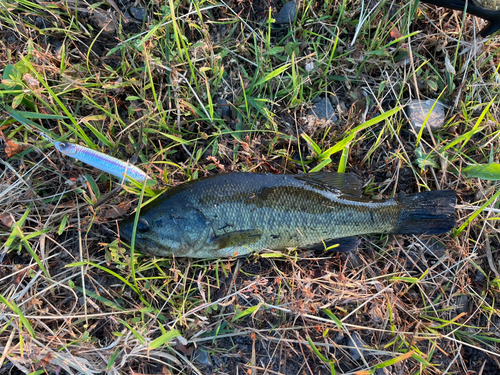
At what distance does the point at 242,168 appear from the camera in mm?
3393

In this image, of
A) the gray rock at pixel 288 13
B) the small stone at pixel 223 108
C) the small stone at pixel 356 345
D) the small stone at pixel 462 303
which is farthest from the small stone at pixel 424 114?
the small stone at pixel 356 345

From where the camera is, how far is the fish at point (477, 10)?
3.25 m

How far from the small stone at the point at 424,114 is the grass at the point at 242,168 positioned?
0.10 metres

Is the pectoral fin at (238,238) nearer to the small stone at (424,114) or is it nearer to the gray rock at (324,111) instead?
the gray rock at (324,111)

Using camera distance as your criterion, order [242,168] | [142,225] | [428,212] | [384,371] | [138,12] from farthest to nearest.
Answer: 1. [138,12]
2. [242,168]
3. [428,212]
4. [384,371]
5. [142,225]

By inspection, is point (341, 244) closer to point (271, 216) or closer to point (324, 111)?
point (271, 216)

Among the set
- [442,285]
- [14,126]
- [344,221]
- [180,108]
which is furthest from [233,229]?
[14,126]

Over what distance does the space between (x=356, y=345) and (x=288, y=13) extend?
3.72m

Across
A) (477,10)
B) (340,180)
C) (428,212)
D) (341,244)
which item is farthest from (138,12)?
(428,212)

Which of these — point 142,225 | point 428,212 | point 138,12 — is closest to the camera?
point 142,225

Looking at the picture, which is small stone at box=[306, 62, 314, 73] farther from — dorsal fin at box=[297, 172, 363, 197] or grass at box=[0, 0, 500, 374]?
dorsal fin at box=[297, 172, 363, 197]

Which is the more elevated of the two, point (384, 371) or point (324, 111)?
point (324, 111)

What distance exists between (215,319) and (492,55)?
4.31 metres

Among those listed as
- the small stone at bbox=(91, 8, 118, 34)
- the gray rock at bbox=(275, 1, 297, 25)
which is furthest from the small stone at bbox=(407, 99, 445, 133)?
the small stone at bbox=(91, 8, 118, 34)
